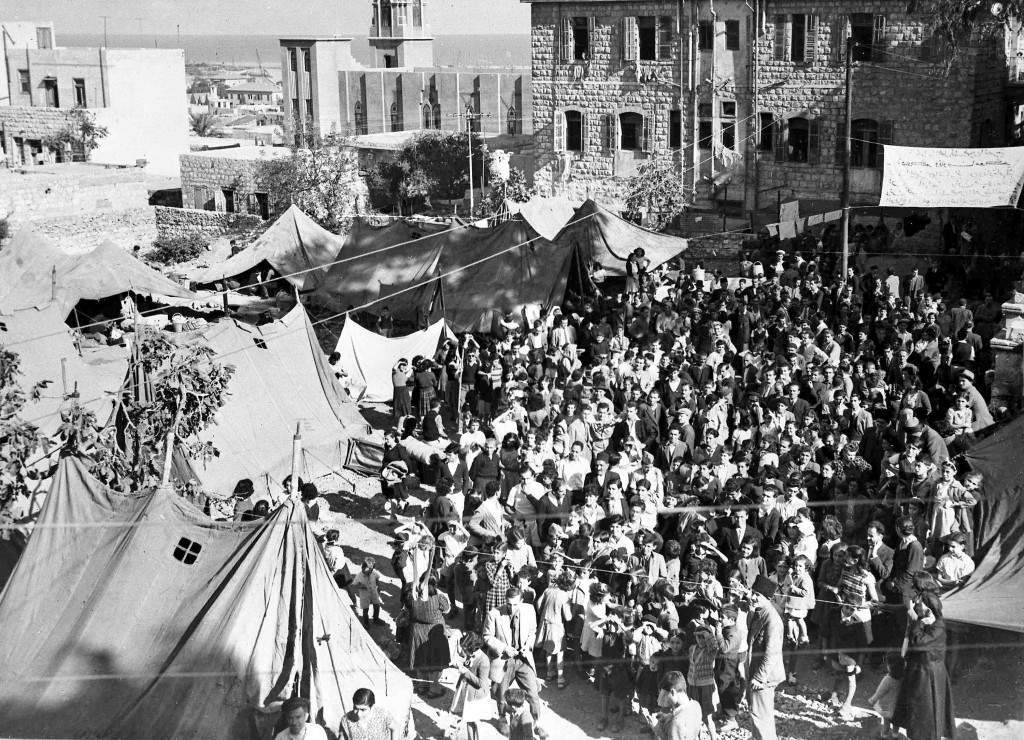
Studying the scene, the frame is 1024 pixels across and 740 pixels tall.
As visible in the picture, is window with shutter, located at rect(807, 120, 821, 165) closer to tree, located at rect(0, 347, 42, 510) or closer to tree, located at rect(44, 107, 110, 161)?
tree, located at rect(44, 107, 110, 161)

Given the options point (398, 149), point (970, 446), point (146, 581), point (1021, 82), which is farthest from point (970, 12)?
point (398, 149)

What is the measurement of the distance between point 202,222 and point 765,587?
23.9 metres

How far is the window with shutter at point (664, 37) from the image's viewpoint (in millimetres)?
31328

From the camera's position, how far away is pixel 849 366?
13211mm

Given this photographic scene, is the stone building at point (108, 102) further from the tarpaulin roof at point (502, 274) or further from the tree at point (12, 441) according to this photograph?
the tree at point (12, 441)

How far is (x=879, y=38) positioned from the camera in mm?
28469

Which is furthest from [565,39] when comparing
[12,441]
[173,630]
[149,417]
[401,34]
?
[401,34]

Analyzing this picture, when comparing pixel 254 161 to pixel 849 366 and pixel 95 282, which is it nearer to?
pixel 95 282

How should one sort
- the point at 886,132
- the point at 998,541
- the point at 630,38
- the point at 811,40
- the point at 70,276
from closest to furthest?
the point at 998,541, the point at 70,276, the point at 886,132, the point at 811,40, the point at 630,38

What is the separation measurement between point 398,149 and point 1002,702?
103 feet

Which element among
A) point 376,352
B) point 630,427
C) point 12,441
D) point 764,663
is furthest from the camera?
point 376,352

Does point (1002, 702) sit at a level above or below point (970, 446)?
below

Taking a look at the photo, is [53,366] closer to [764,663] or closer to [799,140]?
[764,663]

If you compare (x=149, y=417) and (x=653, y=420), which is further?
(x=653, y=420)
